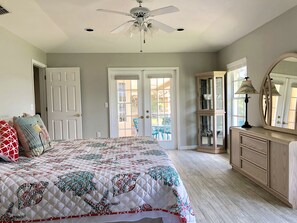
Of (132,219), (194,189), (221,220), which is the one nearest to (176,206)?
(132,219)

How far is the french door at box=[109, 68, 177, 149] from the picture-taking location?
5379 mm

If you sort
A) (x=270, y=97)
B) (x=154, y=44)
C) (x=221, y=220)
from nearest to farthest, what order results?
1. (x=221, y=220)
2. (x=270, y=97)
3. (x=154, y=44)

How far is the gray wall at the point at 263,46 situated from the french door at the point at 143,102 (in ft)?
5.74

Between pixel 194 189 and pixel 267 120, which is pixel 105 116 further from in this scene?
pixel 267 120

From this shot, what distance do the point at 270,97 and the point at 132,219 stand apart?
9.44ft

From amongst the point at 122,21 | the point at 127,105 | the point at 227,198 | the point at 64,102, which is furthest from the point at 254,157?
the point at 64,102

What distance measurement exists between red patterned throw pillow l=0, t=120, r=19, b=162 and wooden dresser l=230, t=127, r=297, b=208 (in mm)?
2867

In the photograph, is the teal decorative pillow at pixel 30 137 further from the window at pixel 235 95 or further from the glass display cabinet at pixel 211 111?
the window at pixel 235 95

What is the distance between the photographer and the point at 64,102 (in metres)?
5.08

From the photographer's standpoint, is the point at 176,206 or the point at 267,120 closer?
the point at 176,206

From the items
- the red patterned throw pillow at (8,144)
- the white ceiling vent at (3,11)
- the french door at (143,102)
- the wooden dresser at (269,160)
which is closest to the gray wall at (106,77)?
the french door at (143,102)

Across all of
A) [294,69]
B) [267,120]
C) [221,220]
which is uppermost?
[294,69]

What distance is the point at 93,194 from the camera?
1.57 metres

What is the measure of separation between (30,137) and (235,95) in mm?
4119
